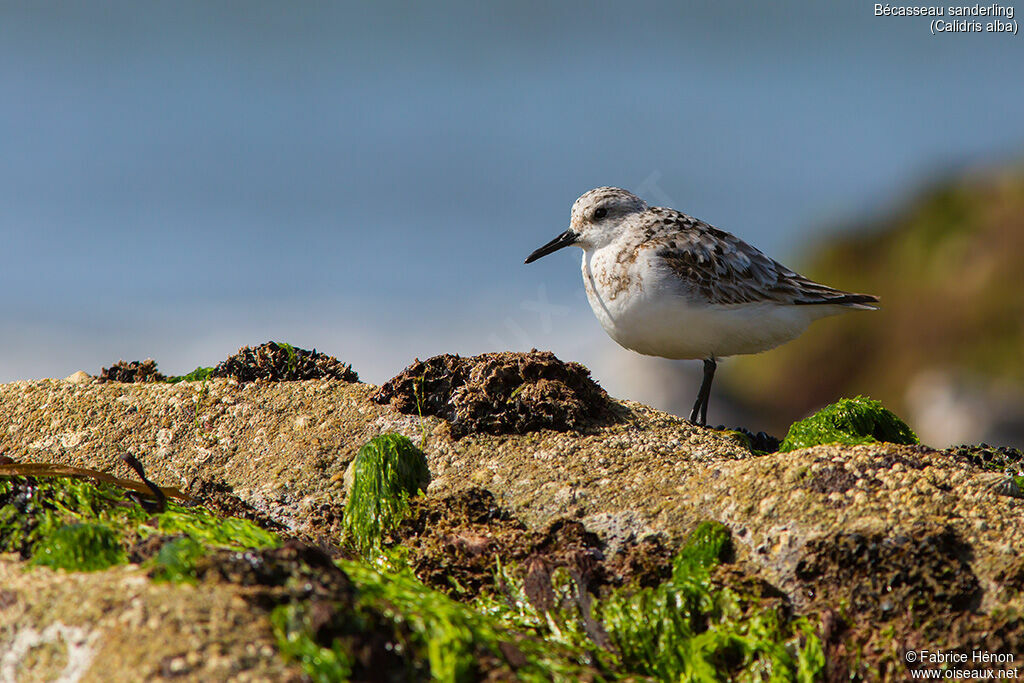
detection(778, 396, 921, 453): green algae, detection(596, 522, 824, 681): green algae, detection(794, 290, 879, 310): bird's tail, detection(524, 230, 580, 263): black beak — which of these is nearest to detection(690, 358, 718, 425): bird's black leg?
detection(794, 290, 879, 310): bird's tail

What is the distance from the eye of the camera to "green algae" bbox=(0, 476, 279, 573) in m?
3.76

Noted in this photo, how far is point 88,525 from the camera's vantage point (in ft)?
12.7

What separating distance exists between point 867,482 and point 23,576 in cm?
385

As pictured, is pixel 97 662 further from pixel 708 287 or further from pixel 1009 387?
pixel 1009 387

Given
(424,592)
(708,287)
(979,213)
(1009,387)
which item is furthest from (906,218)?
(424,592)

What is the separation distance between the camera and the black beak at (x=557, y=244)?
7812 millimetres

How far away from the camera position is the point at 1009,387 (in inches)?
530

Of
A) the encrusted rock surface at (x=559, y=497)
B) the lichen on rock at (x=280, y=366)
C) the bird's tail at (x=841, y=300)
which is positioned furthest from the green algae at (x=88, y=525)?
the bird's tail at (x=841, y=300)

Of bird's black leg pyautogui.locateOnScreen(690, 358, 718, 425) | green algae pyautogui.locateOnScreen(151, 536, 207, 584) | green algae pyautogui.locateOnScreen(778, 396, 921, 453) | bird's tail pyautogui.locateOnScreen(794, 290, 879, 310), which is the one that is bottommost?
green algae pyautogui.locateOnScreen(151, 536, 207, 584)

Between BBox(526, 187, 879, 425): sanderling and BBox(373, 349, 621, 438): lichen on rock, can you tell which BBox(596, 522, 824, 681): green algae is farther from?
BBox(526, 187, 879, 425): sanderling

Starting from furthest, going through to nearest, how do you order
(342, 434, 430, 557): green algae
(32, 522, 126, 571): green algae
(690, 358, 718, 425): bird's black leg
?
(690, 358, 718, 425): bird's black leg, (342, 434, 430, 557): green algae, (32, 522, 126, 571): green algae

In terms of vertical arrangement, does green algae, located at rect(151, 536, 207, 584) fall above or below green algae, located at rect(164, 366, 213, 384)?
below

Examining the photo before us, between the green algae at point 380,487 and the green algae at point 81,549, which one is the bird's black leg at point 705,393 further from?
the green algae at point 81,549

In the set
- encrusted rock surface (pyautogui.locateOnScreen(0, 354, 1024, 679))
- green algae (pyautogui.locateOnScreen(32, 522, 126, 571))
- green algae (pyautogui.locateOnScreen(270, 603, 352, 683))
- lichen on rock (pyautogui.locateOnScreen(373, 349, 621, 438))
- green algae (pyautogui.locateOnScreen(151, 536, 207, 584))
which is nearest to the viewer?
green algae (pyautogui.locateOnScreen(270, 603, 352, 683))
